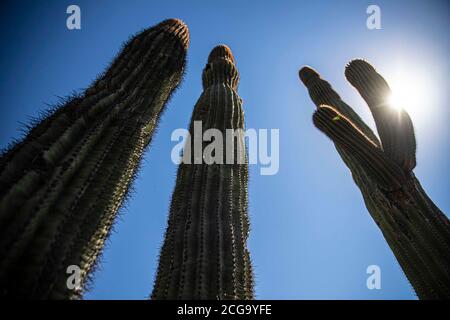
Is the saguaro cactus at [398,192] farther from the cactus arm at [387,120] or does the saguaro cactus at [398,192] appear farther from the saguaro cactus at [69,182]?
the saguaro cactus at [69,182]

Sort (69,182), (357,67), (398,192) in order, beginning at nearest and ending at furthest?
(69,182), (398,192), (357,67)

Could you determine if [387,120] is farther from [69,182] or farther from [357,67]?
[69,182]

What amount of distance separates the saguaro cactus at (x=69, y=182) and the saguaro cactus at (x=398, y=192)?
2.98 m

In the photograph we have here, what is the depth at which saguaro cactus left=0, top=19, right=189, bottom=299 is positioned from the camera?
251 cm

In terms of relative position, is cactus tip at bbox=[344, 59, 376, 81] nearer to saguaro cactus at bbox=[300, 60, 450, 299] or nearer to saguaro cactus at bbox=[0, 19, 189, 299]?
saguaro cactus at bbox=[300, 60, 450, 299]

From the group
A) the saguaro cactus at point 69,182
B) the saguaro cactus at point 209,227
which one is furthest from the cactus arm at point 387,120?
the saguaro cactus at point 69,182

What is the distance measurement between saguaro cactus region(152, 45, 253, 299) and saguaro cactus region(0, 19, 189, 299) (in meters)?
0.80

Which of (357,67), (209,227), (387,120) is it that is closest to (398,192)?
(387,120)

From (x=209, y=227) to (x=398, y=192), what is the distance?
296 cm

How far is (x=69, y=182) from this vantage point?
3016 mm

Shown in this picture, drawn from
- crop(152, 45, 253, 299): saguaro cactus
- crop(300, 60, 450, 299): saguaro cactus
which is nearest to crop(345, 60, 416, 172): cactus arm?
crop(300, 60, 450, 299): saguaro cactus

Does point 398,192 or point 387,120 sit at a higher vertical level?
point 387,120

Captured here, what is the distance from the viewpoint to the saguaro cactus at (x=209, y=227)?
3.58m
